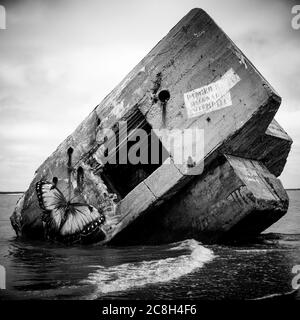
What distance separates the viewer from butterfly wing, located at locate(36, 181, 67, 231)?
5.88 m

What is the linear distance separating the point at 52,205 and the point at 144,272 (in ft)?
9.28

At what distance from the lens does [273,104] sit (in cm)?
491

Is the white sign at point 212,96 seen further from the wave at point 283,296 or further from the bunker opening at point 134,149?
the wave at point 283,296

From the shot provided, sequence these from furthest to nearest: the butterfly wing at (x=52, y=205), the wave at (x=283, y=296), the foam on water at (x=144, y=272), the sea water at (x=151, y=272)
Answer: the butterfly wing at (x=52, y=205) → the foam on water at (x=144, y=272) → the sea water at (x=151, y=272) → the wave at (x=283, y=296)

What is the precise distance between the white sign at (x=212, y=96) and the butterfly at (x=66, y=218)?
2096 millimetres

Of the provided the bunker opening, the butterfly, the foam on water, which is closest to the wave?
the foam on water

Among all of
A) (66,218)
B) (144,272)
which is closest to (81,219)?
(66,218)

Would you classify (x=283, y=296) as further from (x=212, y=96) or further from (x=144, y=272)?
(x=212, y=96)

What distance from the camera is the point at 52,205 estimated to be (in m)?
5.99

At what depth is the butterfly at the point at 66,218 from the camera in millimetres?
5594

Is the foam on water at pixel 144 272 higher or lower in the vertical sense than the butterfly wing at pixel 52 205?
lower

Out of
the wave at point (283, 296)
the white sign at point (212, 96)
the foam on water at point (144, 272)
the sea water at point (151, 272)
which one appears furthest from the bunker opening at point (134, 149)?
the wave at point (283, 296)

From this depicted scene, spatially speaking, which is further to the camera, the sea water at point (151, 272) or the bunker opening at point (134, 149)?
the bunker opening at point (134, 149)
